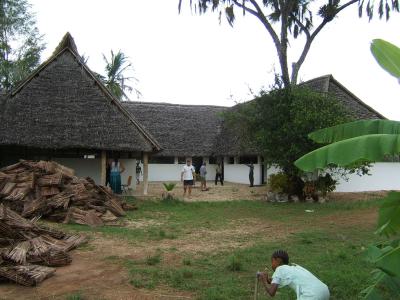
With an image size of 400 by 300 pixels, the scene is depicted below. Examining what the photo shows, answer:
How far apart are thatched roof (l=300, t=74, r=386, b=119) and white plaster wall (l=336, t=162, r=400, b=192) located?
106 inches

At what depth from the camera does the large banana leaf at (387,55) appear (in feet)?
13.9

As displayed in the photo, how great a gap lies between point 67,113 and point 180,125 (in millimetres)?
15455

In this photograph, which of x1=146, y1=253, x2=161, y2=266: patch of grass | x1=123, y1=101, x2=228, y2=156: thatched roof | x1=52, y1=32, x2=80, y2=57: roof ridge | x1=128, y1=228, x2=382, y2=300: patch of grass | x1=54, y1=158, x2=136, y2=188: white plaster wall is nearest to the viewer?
x1=128, y1=228, x2=382, y2=300: patch of grass

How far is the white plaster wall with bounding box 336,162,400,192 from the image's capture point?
22.4m

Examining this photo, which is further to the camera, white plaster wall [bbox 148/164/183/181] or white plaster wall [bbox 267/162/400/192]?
white plaster wall [bbox 148/164/183/181]

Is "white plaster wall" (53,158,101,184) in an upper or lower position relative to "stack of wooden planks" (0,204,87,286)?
upper

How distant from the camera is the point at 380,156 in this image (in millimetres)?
3801

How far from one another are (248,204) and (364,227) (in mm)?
6106

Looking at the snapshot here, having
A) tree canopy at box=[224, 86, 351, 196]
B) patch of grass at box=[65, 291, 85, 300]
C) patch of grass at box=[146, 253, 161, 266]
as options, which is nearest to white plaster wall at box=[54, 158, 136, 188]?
tree canopy at box=[224, 86, 351, 196]

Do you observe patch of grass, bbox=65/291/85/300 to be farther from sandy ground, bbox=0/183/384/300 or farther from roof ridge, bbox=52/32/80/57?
roof ridge, bbox=52/32/80/57

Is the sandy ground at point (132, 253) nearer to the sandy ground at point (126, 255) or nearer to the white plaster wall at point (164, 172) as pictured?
the sandy ground at point (126, 255)

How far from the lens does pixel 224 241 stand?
10086 mm

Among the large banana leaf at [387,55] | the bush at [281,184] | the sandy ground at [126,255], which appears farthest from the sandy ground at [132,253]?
the bush at [281,184]

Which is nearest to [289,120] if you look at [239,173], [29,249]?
[239,173]
